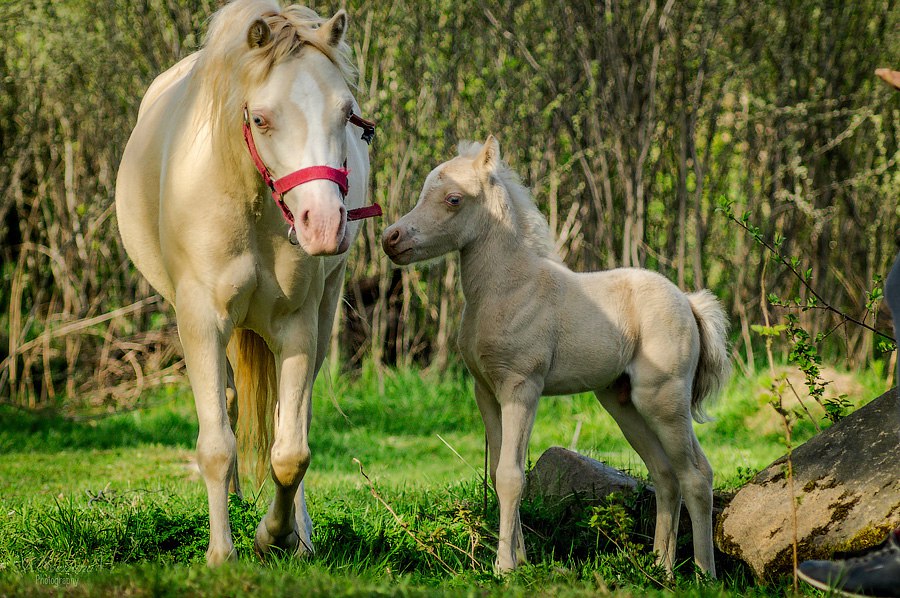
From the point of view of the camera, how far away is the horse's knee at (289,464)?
382cm

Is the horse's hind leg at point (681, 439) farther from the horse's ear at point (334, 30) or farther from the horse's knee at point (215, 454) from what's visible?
the horse's ear at point (334, 30)

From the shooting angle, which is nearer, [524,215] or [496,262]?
[496,262]

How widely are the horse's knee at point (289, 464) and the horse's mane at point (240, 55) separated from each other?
1109mm

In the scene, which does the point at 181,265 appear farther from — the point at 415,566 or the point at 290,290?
the point at 415,566

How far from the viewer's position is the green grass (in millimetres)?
3229

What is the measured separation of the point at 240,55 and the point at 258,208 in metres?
0.57

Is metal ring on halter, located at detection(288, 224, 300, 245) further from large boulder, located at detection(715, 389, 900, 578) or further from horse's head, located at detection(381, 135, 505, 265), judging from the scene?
large boulder, located at detection(715, 389, 900, 578)

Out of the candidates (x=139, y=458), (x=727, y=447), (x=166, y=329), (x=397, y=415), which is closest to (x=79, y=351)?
(x=166, y=329)

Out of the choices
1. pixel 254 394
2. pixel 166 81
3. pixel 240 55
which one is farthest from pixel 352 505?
pixel 166 81

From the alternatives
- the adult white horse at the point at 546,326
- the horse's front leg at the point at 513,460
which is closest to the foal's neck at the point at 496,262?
the adult white horse at the point at 546,326

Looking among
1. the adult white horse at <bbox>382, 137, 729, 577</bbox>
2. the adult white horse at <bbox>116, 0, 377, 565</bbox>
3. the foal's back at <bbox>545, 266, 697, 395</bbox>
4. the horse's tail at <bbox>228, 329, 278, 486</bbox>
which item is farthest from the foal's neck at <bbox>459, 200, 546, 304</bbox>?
the horse's tail at <bbox>228, 329, 278, 486</bbox>

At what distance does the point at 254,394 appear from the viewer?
4.55 meters

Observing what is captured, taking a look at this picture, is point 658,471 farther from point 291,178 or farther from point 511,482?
point 291,178

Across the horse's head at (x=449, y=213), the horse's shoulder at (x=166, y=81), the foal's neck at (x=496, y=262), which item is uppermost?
the horse's shoulder at (x=166, y=81)
